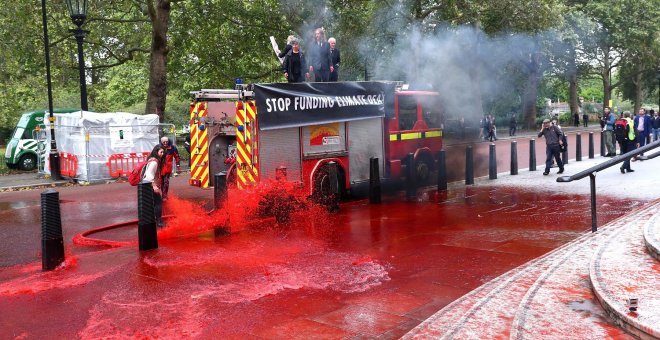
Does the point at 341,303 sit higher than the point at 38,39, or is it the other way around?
the point at 38,39

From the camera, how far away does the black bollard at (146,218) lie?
862cm

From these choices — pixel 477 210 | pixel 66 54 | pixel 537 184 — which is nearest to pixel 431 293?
pixel 477 210

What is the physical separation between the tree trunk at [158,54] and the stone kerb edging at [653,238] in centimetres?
1889

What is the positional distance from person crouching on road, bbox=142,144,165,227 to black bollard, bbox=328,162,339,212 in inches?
128

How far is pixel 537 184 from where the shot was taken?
15297 millimetres

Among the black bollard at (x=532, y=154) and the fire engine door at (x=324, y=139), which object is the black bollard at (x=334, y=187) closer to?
the fire engine door at (x=324, y=139)

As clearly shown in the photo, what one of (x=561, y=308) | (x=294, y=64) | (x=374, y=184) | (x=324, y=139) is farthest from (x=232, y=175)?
(x=561, y=308)

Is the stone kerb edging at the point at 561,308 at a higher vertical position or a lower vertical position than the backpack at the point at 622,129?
lower

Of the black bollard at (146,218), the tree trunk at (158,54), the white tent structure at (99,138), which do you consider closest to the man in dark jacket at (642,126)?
the white tent structure at (99,138)

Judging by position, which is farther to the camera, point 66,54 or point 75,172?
point 66,54

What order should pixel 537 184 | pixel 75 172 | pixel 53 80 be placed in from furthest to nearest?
pixel 53 80
pixel 75 172
pixel 537 184

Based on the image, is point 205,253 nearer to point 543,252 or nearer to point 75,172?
point 543,252

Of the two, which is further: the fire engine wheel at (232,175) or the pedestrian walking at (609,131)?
the pedestrian walking at (609,131)

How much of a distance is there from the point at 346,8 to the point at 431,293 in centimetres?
1960
